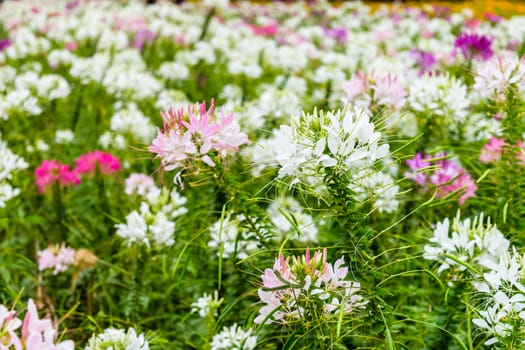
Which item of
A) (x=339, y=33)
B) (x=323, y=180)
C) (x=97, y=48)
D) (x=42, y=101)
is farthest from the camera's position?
(x=339, y=33)

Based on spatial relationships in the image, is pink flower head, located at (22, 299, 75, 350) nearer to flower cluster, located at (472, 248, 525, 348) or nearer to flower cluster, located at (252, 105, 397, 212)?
flower cluster, located at (252, 105, 397, 212)

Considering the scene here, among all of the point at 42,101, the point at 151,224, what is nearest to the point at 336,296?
the point at 151,224

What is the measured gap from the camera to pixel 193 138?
1164mm

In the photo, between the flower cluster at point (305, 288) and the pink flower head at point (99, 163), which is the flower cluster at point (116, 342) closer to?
the flower cluster at point (305, 288)

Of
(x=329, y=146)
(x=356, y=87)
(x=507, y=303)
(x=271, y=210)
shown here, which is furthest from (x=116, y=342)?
(x=271, y=210)

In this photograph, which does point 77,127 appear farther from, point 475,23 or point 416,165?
point 475,23

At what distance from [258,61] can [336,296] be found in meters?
3.70

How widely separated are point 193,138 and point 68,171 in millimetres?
1501

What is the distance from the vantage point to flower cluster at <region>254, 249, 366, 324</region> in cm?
101

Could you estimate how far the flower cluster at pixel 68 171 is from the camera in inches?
95.0

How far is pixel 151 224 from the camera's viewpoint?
183cm

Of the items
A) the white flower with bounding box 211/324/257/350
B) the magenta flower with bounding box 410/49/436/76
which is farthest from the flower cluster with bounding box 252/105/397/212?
the magenta flower with bounding box 410/49/436/76

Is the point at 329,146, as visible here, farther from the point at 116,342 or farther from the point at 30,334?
the point at 116,342

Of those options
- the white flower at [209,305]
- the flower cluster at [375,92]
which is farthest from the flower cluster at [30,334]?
the flower cluster at [375,92]
